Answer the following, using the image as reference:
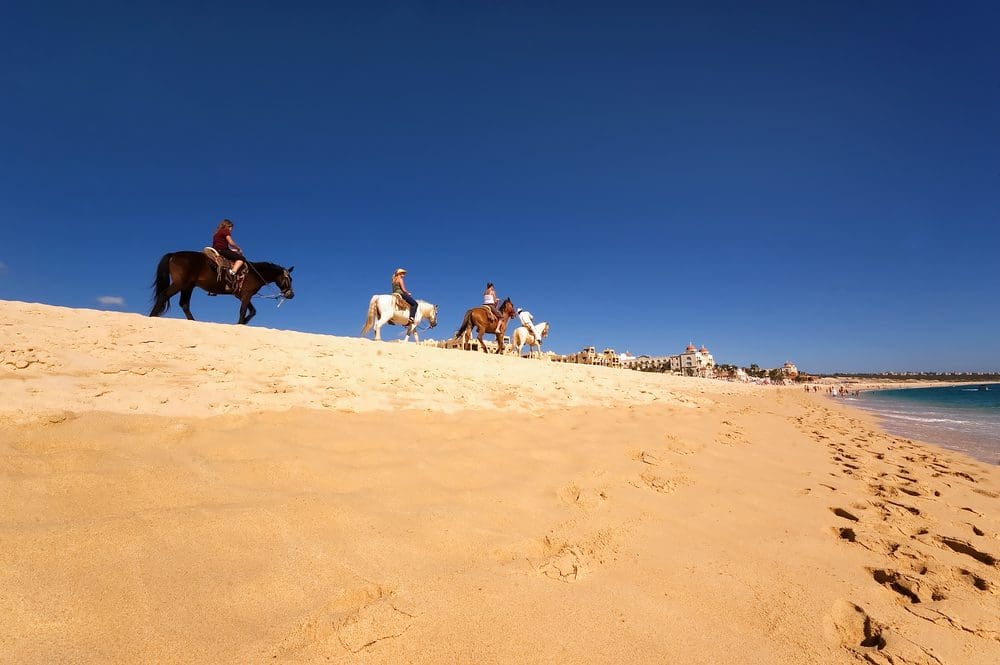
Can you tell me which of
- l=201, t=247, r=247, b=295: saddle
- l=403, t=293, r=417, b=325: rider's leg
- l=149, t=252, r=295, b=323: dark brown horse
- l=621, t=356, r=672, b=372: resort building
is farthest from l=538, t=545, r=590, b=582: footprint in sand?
l=621, t=356, r=672, b=372: resort building

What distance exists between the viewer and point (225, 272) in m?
10.2

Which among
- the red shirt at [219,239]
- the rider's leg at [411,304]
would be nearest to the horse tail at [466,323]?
the rider's leg at [411,304]

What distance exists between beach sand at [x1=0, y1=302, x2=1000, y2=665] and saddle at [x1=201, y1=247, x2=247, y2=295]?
19.6 feet

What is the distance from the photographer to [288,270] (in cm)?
1211

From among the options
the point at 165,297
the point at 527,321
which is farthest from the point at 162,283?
the point at 527,321

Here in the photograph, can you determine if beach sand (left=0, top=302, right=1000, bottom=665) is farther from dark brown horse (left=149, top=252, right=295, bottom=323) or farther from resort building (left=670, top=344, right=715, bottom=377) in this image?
resort building (left=670, top=344, right=715, bottom=377)

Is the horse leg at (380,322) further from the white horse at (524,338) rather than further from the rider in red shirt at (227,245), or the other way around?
the white horse at (524,338)

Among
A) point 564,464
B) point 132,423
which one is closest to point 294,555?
point 132,423

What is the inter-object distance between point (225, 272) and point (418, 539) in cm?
1082

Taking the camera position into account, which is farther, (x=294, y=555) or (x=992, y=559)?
(x=992, y=559)

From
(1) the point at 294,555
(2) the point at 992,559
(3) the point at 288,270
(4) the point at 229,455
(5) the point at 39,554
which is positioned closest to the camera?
(5) the point at 39,554

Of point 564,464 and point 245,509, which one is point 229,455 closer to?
point 245,509

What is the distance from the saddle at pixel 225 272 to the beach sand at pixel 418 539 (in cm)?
598

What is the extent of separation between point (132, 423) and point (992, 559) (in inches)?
239
